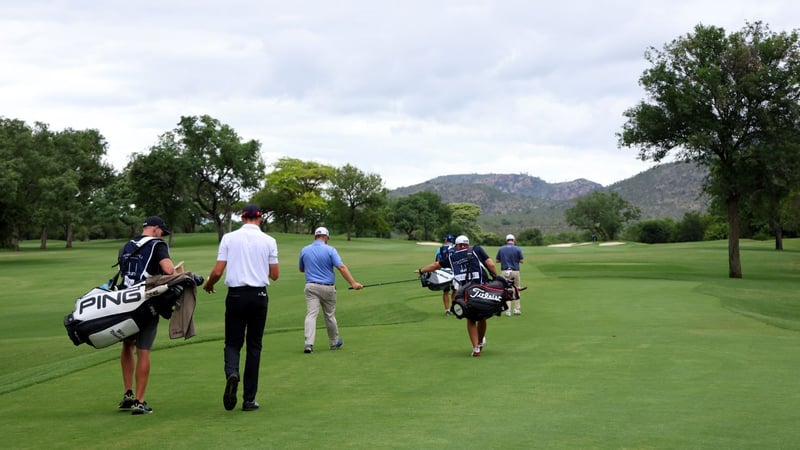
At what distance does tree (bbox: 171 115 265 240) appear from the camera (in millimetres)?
82125

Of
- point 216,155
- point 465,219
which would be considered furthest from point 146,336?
point 465,219

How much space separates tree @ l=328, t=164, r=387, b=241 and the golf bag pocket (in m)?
79.6

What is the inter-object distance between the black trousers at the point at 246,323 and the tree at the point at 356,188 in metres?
82.8

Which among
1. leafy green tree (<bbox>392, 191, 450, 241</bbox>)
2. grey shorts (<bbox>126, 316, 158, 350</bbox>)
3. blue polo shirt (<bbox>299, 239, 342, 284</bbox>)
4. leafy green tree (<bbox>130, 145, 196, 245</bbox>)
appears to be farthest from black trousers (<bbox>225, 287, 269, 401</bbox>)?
leafy green tree (<bbox>392, 191, 450, 241</bbox>)

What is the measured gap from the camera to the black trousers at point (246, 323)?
858 cm

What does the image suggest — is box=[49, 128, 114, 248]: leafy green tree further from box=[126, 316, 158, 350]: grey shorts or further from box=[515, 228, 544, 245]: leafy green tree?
box=[515, 228, 544, 245]: leafy green tree

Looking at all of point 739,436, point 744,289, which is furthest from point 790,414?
point 744,289

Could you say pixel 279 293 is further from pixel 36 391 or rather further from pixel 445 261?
pixel 36 391

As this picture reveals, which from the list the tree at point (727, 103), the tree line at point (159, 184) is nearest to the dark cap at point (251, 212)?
the tree at point (727, 103)

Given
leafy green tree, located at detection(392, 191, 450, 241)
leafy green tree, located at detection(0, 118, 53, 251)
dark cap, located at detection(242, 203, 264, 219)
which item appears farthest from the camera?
leafy green tree, located at detection(392, 191, 450, 241)

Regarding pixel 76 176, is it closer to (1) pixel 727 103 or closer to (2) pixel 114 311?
(1) pixel 727 103

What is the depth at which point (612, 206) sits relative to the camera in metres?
138

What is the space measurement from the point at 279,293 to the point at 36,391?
20.0 metres

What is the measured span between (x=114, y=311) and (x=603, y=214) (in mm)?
135092
